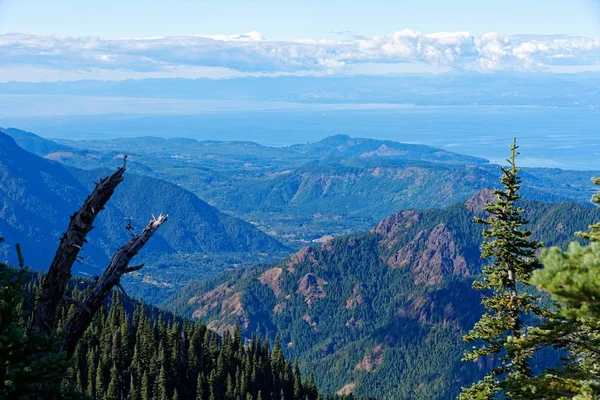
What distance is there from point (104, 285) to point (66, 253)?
1.37 metres

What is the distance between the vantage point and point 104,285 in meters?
18.3

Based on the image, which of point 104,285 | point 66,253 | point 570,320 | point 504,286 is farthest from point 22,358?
point 504,286

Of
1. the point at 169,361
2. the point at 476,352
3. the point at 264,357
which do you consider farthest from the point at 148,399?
the point at 476,352

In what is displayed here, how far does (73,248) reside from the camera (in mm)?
17781

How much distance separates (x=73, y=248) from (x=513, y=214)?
65.7 feet

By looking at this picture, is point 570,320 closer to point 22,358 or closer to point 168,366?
point 22,358

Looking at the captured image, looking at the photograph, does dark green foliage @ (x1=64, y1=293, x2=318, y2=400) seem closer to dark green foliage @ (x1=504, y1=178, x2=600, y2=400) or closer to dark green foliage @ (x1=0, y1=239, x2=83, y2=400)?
dark green foliage @ (x1=0, y1=239, x2=83, y2=400)

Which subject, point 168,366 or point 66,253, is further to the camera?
point 168,366

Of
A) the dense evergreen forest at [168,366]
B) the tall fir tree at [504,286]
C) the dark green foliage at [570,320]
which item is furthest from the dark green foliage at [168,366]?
the dark green foliage at [570,320]

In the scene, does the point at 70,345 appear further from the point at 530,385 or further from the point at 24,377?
the point at 530,385

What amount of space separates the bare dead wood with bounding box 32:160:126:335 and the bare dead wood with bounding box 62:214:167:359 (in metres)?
0.63

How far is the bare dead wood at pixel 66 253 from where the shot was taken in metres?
17.7

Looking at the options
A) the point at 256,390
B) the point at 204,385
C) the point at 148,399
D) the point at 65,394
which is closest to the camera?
the point at 65,394

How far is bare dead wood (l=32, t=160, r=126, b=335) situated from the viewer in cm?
1773
